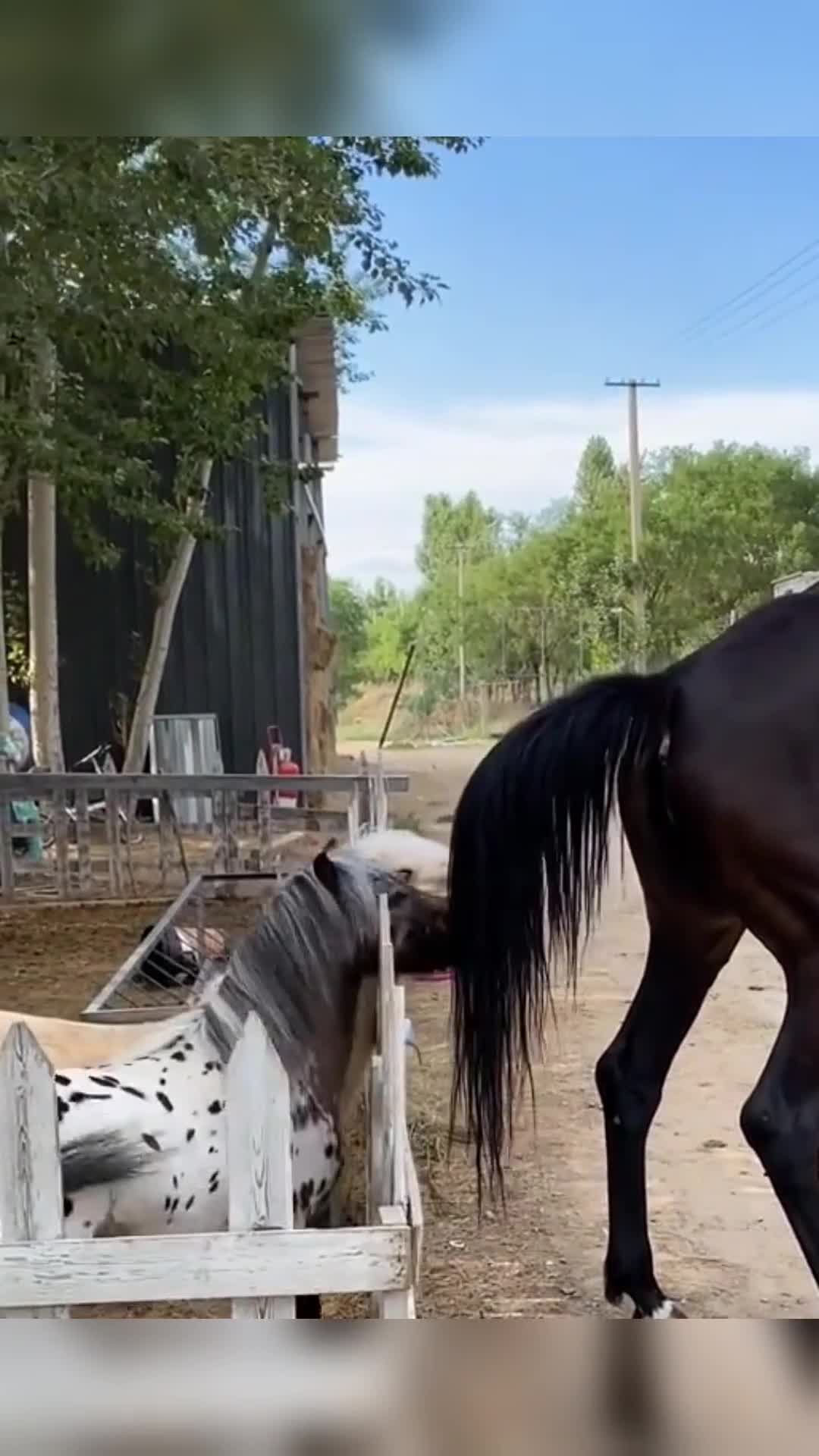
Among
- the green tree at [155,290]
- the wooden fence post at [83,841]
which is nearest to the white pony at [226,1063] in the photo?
the green tree at [155,290]

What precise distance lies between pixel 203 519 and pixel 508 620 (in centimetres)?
1574

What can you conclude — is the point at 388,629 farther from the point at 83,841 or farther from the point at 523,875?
the point at 523,875

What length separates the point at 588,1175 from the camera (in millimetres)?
3354

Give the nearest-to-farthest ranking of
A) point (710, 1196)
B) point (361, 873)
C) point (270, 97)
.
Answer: point (361, 873)
point (270, 97)
point (710, 1196)

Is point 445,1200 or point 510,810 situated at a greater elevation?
point 510,810

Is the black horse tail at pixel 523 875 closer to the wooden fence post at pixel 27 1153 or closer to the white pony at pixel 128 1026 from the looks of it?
the white pony at pixel 128 1026

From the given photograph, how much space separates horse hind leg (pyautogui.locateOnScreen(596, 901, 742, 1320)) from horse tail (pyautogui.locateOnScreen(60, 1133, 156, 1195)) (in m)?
1.10

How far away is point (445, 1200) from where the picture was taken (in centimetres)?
321

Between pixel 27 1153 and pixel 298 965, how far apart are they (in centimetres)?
94

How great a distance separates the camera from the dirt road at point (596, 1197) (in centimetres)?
267

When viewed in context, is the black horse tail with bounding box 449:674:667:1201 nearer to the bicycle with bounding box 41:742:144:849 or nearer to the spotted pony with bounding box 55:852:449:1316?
the spotted pony with bounding box 55:852:449:1316

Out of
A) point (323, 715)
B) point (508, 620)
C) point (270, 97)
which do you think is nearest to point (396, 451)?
point (508, 620)

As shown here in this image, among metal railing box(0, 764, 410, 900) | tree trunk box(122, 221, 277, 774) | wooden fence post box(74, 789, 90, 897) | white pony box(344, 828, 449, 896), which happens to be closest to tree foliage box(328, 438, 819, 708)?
tree trunk box(122, 221, 277, 774)

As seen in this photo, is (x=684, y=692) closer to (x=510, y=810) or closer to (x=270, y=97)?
(x=510, y=810)
